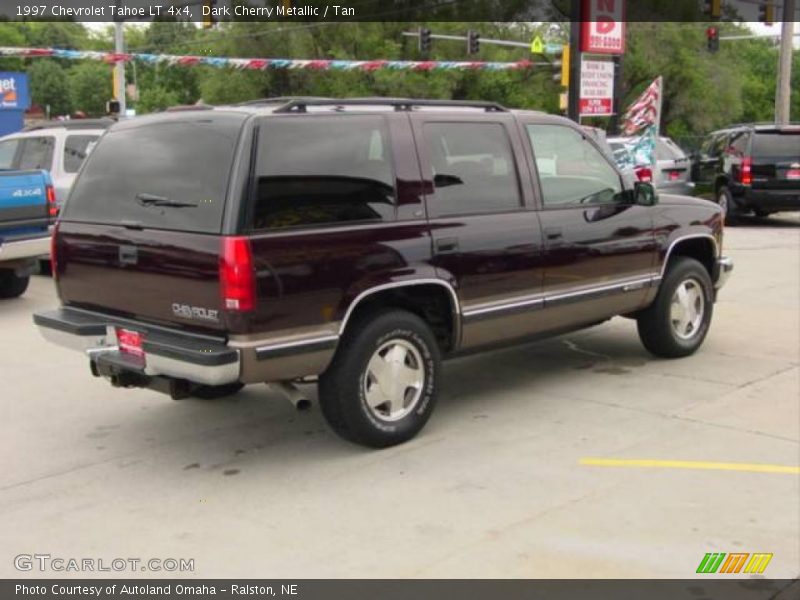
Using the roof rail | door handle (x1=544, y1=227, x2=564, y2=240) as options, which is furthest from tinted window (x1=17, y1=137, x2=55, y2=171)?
door handle (x1=544, y1=227, x2=564, y2=240)

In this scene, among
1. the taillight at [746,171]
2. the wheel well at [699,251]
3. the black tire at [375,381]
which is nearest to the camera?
the black tire at [375,381]

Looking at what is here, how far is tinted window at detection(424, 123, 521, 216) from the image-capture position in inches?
214

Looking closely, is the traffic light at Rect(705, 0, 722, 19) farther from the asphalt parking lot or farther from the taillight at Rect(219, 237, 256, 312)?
Result: the taillight at Rect(219, 237, 256, 312)

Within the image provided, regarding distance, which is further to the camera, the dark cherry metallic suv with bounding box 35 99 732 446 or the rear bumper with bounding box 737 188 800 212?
the rear bumper with bounding box 737 188 800 212

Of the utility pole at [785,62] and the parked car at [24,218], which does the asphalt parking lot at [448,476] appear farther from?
the utility pole at [785,62]

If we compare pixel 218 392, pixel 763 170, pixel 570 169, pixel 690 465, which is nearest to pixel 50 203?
pixel 218 392

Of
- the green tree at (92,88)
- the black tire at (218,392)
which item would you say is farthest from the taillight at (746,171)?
the green tree at (92,88)

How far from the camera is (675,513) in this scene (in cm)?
429

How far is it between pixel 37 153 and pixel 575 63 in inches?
311

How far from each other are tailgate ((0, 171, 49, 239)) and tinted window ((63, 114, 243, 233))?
441 cm

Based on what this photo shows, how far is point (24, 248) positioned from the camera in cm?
938

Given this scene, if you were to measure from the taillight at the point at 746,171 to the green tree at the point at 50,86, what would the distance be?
83441mm

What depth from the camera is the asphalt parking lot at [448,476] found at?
12.9 ft
